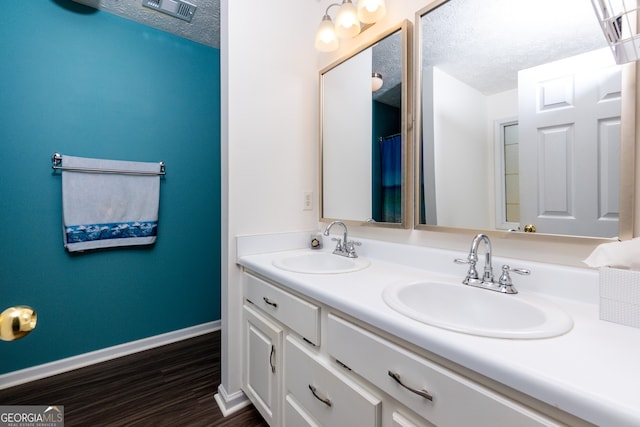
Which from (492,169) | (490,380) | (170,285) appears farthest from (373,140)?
(170,285)

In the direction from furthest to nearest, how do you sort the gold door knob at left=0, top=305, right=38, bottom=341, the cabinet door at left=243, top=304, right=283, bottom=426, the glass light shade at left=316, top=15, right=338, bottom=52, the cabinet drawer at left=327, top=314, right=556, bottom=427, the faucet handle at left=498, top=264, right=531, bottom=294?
the glass light shade at left=316, top=15, right=338, bottom=52
the cabinet door at left=243, top=304, right=283, bottom=426
the faucet handle at left=498, top=264, right=531, bottom=294
the cabinet drawer at left=327, top=314, right=556, bottom=427
the gold door knob at left=0, top=305, right=38, bottom=341

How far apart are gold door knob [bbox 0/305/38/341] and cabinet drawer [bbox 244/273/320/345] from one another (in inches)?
27.6

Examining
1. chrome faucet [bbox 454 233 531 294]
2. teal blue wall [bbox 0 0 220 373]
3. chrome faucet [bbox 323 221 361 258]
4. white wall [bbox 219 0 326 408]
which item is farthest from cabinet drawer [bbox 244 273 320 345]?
teal blue wall [bbox 0 0 220 373]

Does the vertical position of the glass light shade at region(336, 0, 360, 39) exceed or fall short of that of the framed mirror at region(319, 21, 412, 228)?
it exceeds it

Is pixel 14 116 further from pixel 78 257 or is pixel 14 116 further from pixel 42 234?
pixel 78 257

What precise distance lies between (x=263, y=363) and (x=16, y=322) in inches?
40.2

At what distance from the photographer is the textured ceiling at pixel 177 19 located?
1.85 meters

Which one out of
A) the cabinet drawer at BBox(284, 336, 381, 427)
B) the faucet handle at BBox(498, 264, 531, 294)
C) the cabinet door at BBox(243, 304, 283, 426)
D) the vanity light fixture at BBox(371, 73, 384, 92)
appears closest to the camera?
the cabinet drawer at BBox(284, 336, 381, 427)

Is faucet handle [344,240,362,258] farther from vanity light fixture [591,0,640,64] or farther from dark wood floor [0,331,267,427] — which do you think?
vanity light fixture [591,0,640,64]

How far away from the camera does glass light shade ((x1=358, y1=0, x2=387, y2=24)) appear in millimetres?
1360

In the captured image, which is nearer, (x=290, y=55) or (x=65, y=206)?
(x=290, y=55)

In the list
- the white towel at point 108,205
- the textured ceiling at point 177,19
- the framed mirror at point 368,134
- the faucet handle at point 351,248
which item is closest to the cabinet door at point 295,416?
the faucet handle at point 351,248

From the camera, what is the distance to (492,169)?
102 centimetres

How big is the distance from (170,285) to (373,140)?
1847mm
